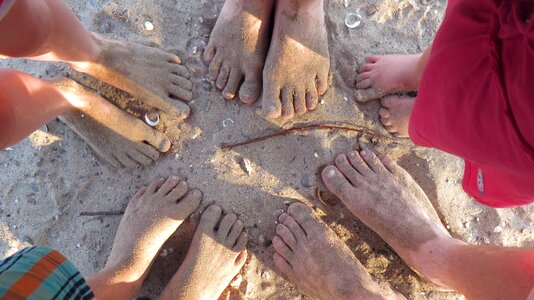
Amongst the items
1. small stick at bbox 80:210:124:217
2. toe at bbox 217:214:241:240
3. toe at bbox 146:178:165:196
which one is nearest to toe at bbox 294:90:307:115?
toe at bbox 217:214:241:240

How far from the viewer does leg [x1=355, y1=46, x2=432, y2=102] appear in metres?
1.62

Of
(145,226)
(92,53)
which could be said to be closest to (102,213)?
(145,226)

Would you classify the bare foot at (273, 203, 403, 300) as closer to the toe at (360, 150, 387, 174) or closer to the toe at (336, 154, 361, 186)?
the toe at (336, 154, 361, 186)

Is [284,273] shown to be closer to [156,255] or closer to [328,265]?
[328,265]

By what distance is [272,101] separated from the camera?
5.39 feet

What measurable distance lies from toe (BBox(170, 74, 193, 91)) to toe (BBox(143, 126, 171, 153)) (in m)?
0.21

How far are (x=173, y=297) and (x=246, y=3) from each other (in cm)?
120

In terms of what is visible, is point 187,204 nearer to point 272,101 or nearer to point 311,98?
point 272,101

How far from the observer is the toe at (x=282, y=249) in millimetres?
1707

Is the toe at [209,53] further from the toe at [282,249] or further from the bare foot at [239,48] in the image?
the toe at [282,249]

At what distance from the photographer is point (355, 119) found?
173 centimetres

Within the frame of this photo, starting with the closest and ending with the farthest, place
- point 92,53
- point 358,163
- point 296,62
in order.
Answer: point 92,53 → point 296,62 → point 358,163

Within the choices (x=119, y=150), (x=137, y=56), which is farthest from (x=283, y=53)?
(x=119, y=150)

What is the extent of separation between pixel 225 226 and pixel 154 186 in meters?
0.34
